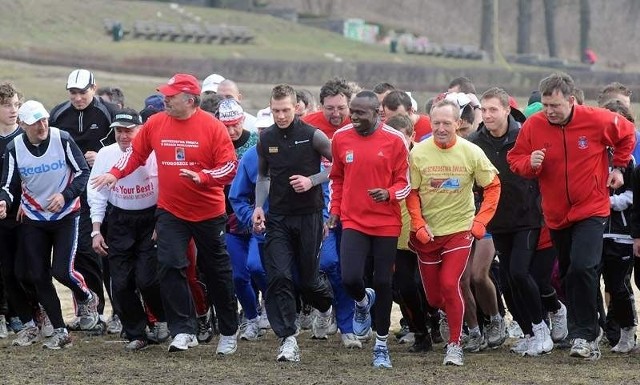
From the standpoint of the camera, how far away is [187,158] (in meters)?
11.0

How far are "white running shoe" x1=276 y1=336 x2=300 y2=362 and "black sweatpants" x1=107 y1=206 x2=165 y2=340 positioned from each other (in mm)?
1389

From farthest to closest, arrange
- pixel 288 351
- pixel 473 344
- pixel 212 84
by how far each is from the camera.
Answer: pixel 212 84 → pixel 473 344 → pixel 288 351

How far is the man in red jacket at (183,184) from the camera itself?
1097cm

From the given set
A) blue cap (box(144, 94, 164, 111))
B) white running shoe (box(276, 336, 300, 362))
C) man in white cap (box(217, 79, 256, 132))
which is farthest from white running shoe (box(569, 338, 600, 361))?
blue cap (box(144, 94, 164, 111))

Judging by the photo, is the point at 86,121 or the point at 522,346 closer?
the point at 522,346

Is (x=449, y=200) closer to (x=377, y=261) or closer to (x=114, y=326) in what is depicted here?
(x=377, y=261)

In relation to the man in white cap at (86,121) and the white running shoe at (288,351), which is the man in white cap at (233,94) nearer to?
the man in white cap at (86,121)

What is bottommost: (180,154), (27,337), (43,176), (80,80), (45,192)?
(27,337)

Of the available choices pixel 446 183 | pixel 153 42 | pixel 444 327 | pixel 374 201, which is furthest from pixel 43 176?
pixel 153 42

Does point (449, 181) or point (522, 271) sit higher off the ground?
point (449, 181)

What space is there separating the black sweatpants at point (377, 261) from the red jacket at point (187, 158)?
1.16m

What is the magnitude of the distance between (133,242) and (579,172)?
3.75 meters

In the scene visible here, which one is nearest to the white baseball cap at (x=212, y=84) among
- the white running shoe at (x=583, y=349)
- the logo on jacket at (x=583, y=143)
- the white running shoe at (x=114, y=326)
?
the white running shoe at (x=114, y=326)

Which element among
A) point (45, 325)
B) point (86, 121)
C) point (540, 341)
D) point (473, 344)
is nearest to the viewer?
point (540, 341)
